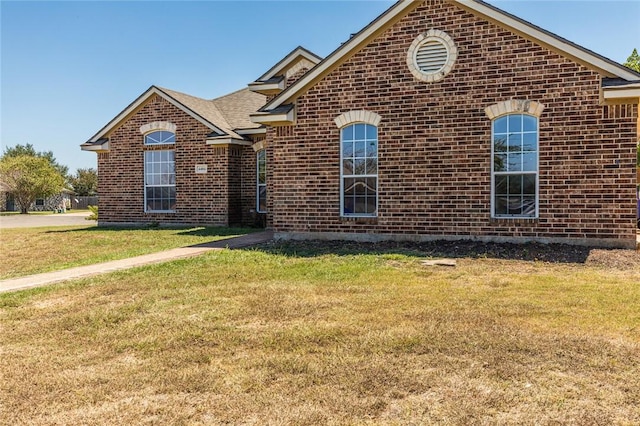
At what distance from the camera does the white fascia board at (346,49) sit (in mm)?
12039

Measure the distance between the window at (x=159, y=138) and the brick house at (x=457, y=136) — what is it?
7.90 m

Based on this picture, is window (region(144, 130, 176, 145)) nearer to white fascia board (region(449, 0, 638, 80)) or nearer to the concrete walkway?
the concrete walkway

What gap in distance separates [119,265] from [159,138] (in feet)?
36.4

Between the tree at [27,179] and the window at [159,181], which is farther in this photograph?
the tree at [27,179]

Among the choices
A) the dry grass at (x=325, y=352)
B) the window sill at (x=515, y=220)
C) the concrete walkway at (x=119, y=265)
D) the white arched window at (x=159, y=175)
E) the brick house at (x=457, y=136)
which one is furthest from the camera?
the white arched window at (x=159, y=175)

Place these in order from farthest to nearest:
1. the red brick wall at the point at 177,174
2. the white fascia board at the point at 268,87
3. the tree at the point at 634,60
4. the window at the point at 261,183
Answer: the tree at the point at 634,60 < the window at the point at 261,183 < the red brick wall at the point at 177,174 < the white fascia board at the point at 268,87

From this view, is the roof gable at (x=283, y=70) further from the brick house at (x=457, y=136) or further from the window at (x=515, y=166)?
the window at (x=515, y=166)

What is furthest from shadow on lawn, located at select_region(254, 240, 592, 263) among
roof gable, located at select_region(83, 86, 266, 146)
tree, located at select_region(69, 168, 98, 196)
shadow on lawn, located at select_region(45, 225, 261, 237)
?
tree, located at select_region(69, 168, 98, 196)

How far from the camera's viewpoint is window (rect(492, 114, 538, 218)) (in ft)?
37.1

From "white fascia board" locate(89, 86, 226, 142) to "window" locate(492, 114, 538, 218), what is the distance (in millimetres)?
10898

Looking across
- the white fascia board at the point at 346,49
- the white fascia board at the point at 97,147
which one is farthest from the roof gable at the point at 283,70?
the white fascia board at the point at 97,147

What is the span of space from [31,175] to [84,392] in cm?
5240

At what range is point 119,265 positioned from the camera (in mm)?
10039

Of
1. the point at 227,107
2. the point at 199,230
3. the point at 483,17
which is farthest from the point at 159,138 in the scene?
the point at 483,17
